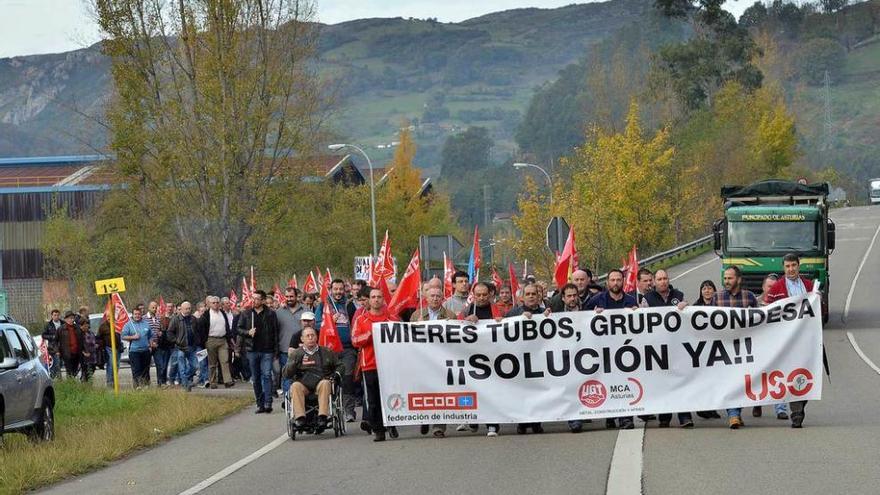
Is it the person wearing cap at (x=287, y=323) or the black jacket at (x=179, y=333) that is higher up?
the person wearing cap at (x=287, y=323)

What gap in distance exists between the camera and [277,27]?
152 ft

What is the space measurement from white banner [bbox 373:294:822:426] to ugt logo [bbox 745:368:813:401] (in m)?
0.01

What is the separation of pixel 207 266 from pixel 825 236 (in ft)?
60.2

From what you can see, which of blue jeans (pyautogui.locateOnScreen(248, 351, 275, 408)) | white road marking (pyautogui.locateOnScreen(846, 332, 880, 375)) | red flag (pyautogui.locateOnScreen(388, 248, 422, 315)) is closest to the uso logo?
red flag (pyautogui.locateOnScreen(388, 248, 422, 315))

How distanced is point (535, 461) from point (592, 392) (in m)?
3.01

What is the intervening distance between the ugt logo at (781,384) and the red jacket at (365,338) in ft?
13.6

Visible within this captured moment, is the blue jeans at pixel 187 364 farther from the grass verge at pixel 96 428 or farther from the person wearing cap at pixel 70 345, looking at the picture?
the person wearing cap at pixel 70 345

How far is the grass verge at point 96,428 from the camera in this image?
15498 millimetres

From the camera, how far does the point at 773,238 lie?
35.5 meters

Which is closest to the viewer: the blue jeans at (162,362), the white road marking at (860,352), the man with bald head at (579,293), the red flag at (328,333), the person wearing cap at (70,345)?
the man with bald head at (579,293)

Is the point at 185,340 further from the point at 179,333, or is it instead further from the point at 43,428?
the point at 43,428

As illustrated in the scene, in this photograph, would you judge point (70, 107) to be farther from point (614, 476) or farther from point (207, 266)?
point (614, 476)

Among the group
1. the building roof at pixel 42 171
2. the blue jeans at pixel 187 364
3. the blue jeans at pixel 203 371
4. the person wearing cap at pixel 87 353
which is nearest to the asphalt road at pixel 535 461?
the blue jeans at pixel 187 364

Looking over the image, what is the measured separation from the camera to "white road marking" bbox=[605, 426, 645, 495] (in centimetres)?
1184
